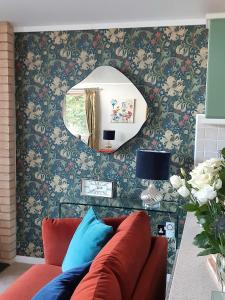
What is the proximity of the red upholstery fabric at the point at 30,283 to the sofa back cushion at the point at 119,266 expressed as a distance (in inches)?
25.6

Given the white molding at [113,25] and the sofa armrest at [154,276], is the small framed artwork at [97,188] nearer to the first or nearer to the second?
the sofa armrest at [154,276]

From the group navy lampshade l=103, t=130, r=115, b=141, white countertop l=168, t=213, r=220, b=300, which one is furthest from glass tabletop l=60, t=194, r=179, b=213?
white countertop l=168, t=213, r=220, b=300

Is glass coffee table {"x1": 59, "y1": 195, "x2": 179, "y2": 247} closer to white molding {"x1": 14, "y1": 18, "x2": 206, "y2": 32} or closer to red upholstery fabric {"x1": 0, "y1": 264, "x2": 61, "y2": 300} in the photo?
red upholstery fabric {"x1": 0, "y1": 264, "x2": 61, "y2": 300}

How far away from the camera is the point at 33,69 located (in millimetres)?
3156

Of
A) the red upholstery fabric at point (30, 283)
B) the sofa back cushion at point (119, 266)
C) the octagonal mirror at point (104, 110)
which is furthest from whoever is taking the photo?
the octagonal mirror at point (104, 110)

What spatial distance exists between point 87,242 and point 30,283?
0.45m

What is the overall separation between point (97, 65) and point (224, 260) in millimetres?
2214

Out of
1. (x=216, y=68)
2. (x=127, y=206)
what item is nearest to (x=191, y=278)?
(x=127, y=206)

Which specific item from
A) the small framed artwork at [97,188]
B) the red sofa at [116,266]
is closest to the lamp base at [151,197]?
the small framed artwork at [97,188]

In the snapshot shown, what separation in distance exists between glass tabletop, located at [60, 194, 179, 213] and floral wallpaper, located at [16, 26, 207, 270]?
8cm

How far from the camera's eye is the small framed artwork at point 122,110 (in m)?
2.91

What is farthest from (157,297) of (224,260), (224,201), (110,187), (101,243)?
(110,187)

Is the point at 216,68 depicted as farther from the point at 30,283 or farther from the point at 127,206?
the point at 30,283

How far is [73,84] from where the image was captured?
3.07m
